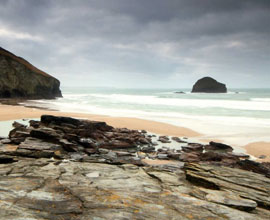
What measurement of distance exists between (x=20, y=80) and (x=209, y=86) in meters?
150

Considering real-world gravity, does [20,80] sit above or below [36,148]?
above

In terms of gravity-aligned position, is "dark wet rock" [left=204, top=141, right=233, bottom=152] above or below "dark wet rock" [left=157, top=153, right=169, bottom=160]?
above

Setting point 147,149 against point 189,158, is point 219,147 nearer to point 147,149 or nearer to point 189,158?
point 189,158

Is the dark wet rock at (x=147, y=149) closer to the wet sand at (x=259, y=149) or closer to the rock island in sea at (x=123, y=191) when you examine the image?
the rock island in sea at (x=123, y=191)

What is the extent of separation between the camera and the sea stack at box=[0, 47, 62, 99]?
5988 cm

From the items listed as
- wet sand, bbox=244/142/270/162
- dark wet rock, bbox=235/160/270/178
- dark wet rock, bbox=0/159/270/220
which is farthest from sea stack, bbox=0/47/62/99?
dark wet rock, bbox=235/160/270/178

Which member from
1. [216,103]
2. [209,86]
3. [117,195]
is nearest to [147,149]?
[117,195]

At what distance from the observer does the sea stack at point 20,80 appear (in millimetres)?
59875

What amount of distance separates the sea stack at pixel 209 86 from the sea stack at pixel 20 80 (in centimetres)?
13570

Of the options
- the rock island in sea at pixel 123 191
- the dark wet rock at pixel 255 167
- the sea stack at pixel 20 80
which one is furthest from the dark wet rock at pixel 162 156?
the sea stack at pixel 20 80

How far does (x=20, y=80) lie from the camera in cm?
6469

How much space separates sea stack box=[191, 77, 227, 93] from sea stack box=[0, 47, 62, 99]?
13570cm

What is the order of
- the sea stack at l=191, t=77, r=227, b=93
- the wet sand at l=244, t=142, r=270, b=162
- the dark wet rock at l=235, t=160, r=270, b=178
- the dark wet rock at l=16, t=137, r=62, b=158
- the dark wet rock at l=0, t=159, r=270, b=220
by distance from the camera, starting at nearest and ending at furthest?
1. the dark wet rock at l=0, t=159, r=270, b=220
2. the dark wet rock at l=16, t=137, r=62, b=158
3. the dark wet rock at l=235, t=160, r=270, b=178
4. the wet sand at l=244, t=142, r=270, b=162
5. the sea stack at l=191, t=77, r=227, b=93

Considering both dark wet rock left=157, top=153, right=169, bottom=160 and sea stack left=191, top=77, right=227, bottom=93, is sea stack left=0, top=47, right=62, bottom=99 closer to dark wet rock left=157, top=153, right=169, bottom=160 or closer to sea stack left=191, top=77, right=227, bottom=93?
dark wet rock left=157, top=153, right=169, bottom=160
